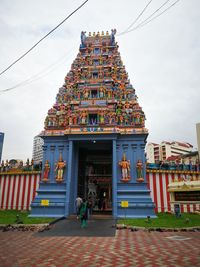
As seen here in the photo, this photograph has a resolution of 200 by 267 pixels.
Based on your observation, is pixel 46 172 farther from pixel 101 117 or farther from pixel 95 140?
pixel 101 117

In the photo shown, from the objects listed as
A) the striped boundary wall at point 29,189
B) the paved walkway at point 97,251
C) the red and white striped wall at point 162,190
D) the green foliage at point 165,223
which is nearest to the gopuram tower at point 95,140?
the green foliage at point 165,223

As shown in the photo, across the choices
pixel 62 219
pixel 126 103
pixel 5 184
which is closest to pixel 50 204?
pixel 62 219

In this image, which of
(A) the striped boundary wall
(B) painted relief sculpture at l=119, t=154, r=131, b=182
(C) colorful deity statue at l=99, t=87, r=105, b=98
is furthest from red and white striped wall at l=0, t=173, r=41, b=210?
(C) colorful deity statue at l=99, t=87, r=105, b=98

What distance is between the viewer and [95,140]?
1720 cm

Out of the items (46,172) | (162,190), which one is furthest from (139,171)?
(46,172)

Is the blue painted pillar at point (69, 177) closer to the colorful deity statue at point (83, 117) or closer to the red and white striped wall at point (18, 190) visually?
the colorful deity statue at point (83, 117)

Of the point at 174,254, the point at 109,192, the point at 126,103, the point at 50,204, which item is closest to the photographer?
the point at 174,254

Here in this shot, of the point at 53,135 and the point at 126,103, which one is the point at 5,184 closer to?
the point at 53,135

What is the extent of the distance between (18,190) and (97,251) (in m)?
16.2

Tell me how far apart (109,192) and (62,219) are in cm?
1069

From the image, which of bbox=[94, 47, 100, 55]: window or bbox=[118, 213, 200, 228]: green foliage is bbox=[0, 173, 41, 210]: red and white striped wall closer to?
bbox=[118, 213, 200, 228]: green foliage

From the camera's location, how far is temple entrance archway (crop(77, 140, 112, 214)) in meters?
18.7

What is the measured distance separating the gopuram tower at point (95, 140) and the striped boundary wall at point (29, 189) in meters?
3.59

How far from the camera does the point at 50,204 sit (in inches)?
621
